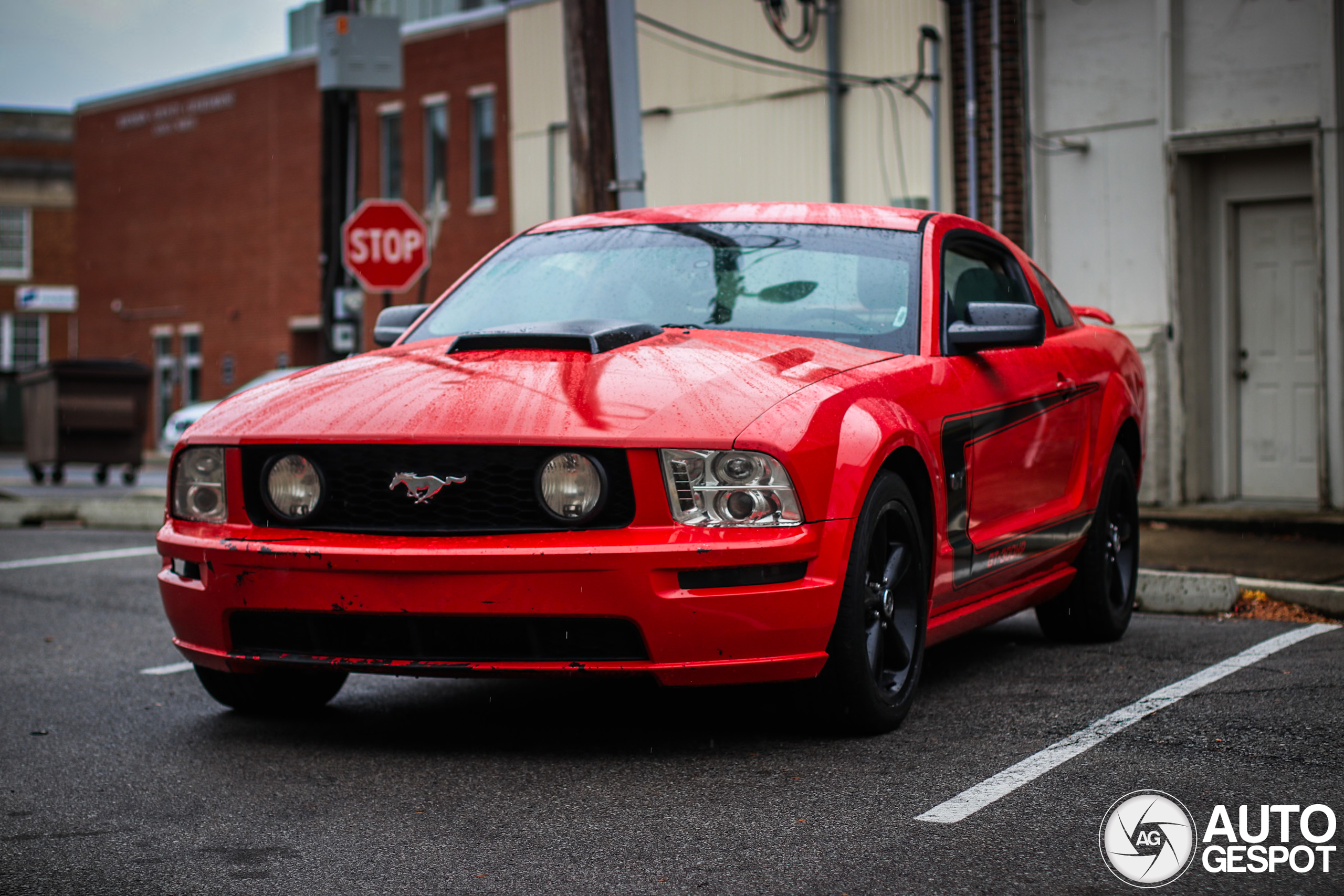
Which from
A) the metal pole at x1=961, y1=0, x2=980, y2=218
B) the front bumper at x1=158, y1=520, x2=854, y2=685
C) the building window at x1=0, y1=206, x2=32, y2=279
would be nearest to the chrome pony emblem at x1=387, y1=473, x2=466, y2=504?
the front bumper at x1=158, y1=520, x2=854, y2=685

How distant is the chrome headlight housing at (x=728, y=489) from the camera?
416 centimetres

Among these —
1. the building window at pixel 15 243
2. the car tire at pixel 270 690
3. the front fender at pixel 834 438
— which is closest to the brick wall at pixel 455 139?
the car tire at pixel 270 690

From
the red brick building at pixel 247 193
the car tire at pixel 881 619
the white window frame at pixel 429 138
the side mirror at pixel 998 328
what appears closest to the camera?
the car tire at pixel 881 619

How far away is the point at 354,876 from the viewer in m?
3.43

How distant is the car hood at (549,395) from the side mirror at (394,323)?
0.85m

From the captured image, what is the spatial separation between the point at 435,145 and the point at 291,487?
24.6m

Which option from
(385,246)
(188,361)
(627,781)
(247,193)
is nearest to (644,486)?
(627,781)

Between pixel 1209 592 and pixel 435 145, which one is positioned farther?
pixel 435 145

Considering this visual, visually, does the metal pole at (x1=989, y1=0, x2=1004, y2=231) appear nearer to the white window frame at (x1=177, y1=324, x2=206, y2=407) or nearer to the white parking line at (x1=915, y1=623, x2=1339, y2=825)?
the white parking line at (x1=915, y1=623, x2=1339, y2=825)

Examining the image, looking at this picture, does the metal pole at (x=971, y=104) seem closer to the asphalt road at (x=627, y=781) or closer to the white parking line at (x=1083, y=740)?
the white parking line at (x=1083, y=740)

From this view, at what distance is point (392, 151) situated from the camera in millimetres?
29234

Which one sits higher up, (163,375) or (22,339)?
(22,339)

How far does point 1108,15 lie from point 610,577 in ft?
35.4

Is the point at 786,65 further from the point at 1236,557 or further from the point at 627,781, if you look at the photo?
the point at 627,781
